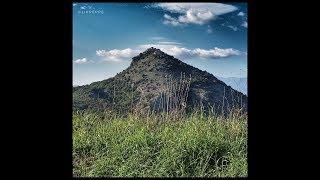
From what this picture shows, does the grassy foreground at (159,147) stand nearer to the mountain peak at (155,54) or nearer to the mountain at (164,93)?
the mountain at (164,93)

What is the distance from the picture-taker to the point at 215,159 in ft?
14.2

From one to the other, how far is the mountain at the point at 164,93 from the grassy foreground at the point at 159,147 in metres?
0.13

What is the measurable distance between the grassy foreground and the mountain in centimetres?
13

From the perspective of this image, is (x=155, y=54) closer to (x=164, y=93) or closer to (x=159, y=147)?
(x=164, y=93)

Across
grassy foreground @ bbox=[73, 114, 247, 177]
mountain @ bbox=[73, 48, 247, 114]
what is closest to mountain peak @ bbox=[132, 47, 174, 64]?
mountain @ bbox=[73, 48, 247, 114]

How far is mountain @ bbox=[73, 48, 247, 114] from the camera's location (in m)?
4.88

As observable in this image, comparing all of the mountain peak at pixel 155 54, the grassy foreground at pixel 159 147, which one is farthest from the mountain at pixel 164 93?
the grassy foreground at pixel 159 147

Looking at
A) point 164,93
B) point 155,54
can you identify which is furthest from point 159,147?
point 155,54

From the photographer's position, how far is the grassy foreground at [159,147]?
14.1 feet

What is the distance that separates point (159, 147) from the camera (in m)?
4.52
